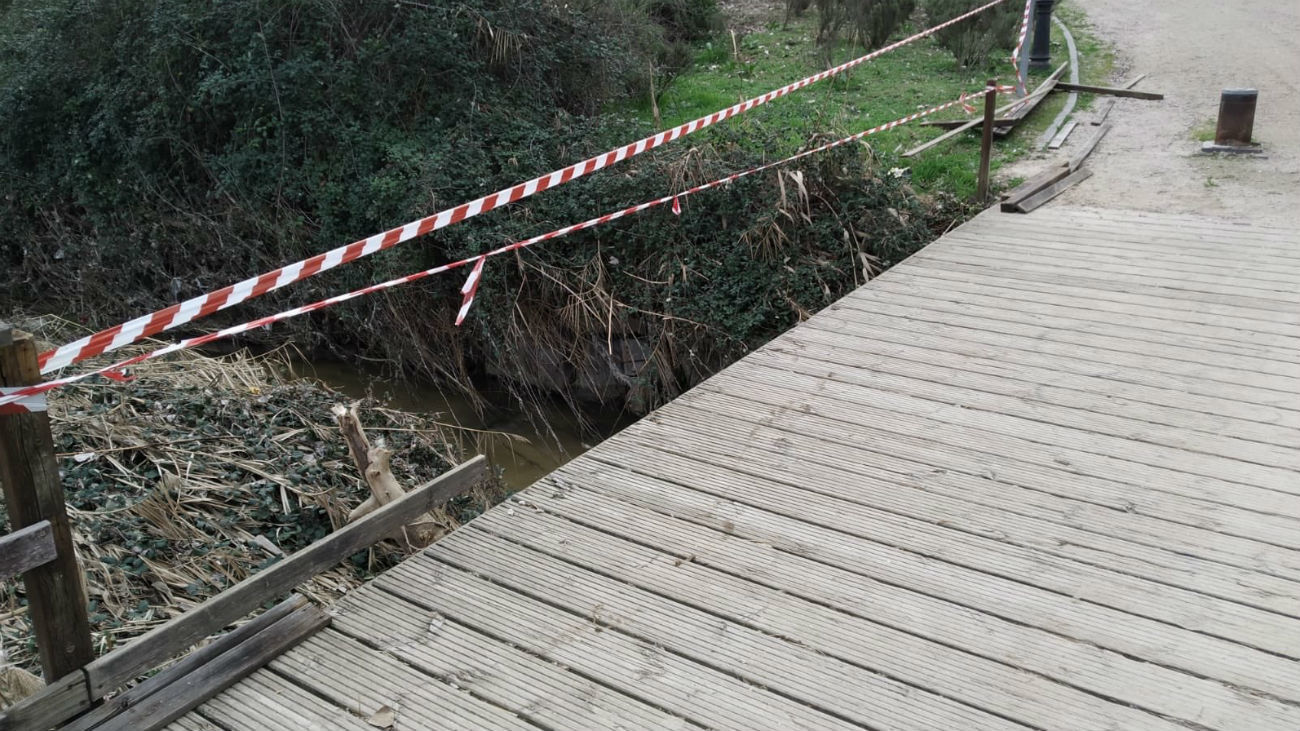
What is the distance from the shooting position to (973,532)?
10.9 ft

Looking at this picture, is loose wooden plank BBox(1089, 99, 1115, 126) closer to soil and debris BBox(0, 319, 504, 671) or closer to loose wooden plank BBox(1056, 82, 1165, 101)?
loose wooden plank BBox(1056, 82, 1165, 101)

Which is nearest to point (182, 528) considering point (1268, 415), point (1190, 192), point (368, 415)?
point (368, 415)

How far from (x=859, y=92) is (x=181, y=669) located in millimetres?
9867

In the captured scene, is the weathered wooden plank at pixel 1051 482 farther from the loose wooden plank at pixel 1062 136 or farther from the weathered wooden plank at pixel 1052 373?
the loose wooden plank at pixel 1062 136

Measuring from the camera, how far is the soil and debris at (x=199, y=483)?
406 cm

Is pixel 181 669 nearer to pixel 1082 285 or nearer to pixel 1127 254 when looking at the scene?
pixel 1082 285

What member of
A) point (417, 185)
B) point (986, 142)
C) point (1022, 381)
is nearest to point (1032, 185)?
point (986, 142)

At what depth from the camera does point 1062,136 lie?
9.33 meters

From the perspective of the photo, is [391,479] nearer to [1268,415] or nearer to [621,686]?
[621,686]

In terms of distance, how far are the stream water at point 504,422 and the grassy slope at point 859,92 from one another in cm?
251

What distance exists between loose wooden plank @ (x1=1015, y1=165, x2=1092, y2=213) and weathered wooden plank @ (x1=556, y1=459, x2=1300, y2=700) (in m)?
4.63

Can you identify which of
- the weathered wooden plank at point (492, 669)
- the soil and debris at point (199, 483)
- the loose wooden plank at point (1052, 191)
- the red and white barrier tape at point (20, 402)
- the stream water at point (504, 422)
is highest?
the red and white barrier tape at point (20, 402)

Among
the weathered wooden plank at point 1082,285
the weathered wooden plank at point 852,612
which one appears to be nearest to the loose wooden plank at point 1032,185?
the weathered wooden plank at point 1082,285

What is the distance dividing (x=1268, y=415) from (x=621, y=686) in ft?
9.66
